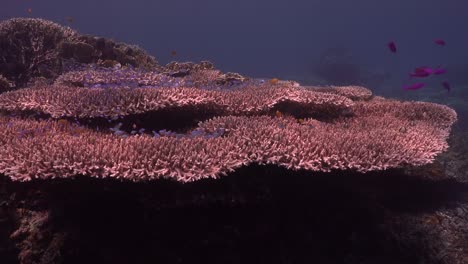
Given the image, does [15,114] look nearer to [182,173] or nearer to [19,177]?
[19,177]

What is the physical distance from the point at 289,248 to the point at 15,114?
16.0ft

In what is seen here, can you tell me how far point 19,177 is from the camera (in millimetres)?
3400

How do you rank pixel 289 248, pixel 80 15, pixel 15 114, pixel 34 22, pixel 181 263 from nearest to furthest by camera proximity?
pixel 181 263 < pixel 289 248 < pixel 15 114 < pixel 34 22 < pixel 80 15

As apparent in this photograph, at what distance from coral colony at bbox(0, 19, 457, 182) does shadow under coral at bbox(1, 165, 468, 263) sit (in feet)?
1.25

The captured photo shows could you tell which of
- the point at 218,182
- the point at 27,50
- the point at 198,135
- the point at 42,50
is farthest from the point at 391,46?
the point at 27,50

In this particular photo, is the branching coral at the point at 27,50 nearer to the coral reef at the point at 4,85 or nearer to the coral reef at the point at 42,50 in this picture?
the coral reef at the point at 42,50

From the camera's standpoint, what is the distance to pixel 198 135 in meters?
4.55

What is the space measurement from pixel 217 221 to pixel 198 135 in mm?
1190

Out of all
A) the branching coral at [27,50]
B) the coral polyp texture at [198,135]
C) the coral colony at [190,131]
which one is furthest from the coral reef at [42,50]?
the coral polyp texture at [198,135]

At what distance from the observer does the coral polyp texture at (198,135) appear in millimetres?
3564

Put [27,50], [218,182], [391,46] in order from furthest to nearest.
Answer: [391,46] < [27,50] < [218,182]

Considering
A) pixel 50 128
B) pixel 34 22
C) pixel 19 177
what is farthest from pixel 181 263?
pixel 34 22

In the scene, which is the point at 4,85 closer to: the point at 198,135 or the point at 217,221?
the point at 198,135

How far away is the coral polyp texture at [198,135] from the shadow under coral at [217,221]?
37 centimetres
